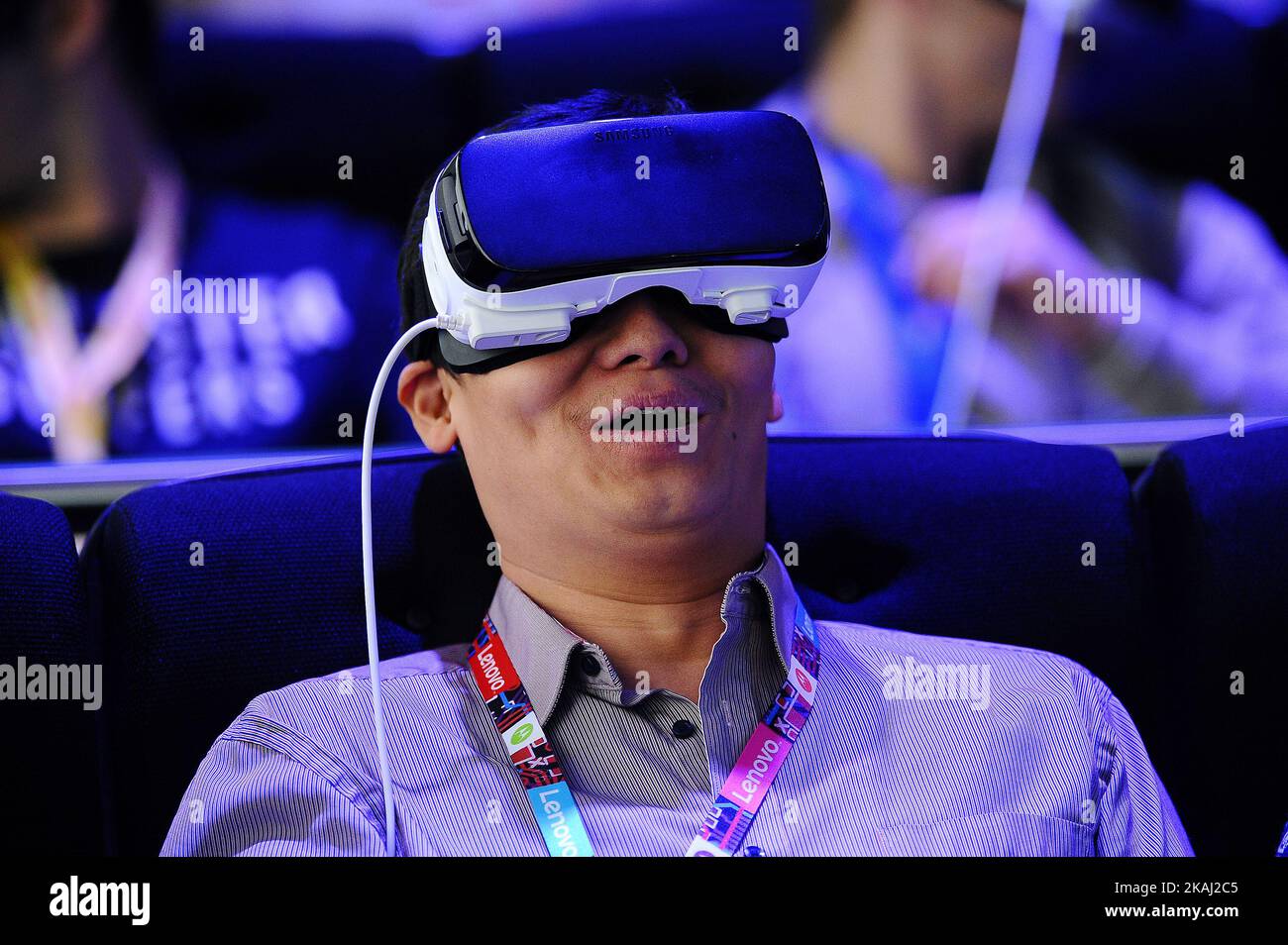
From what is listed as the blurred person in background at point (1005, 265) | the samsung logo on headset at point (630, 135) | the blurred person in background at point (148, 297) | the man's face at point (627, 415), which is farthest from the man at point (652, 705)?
the blurred person in background at point (1005, 265)

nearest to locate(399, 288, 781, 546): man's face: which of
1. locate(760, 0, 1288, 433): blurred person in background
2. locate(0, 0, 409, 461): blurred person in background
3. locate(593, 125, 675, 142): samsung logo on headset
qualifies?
locate(593, 125, 675, 142): samsung logo on headset

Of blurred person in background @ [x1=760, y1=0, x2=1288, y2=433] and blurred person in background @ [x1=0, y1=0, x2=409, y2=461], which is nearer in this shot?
blurred person in background @ [x1=0, y1=0, x2=409, y2=461]

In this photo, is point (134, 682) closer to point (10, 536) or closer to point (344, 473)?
point (10, 536)

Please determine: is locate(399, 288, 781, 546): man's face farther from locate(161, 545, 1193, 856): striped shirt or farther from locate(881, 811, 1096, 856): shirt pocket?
locate(881, 811, 1096, 856): shirt pocket

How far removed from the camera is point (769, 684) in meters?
1.14

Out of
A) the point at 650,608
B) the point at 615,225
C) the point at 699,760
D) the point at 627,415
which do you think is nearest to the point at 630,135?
the point at 615,225

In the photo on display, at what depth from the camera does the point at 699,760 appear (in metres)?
1.08

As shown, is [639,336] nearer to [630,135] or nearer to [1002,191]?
[630,135]

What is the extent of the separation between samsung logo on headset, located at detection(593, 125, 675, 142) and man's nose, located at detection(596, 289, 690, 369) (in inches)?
4.7

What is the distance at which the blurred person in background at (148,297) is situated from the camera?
4.85 feet

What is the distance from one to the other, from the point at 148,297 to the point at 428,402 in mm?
474

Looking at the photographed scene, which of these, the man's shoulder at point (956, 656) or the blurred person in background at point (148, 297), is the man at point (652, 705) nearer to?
the man's shoulder at point (956, 656)

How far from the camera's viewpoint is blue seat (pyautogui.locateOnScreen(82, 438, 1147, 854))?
1163 millimetres
